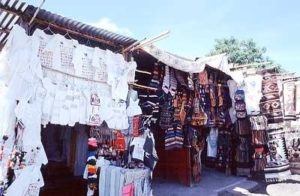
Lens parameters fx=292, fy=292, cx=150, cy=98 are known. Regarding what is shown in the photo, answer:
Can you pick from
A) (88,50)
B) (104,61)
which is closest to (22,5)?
(88,50)

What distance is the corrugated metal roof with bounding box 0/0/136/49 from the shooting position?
483cm

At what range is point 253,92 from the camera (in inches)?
430

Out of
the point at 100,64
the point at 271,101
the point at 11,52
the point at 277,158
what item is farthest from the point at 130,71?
the point at 277,158

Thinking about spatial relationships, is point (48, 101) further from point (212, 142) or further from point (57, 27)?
point (212, 142)

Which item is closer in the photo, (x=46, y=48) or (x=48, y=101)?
(x=48, y=101)

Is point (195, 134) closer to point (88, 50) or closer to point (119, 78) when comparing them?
point (119, 78)

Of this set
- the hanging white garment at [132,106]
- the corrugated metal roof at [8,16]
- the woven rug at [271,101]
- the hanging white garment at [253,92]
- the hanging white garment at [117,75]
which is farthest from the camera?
the woven rug at [271,101]

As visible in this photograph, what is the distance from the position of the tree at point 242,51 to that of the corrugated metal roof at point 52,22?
20.0 meters

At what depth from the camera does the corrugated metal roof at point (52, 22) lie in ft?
15.8

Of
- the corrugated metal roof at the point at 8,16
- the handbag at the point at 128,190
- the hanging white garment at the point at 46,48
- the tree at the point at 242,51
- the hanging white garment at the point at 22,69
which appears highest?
the tree at the point at 242,51

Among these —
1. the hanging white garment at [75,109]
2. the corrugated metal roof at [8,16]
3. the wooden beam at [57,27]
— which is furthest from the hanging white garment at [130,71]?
the corrugated metal roof at [8,16]

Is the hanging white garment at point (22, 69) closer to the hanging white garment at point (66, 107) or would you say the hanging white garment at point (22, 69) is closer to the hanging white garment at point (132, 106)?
the hanging white garment at point (66, 107)

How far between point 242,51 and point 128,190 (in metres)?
21.9

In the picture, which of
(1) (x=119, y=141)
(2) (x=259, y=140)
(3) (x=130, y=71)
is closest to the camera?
(1) (x=119, y=141)
